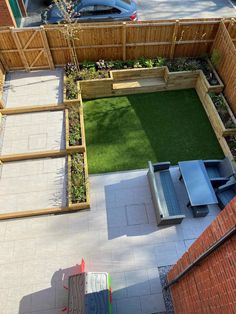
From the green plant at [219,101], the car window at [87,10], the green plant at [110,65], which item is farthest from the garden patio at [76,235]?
the car window at [87,10]

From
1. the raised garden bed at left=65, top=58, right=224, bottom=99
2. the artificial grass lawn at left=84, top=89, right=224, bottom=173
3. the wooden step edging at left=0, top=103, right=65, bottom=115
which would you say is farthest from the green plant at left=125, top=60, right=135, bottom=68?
the wooden step edging at left=0, top=103, right=65, bottom=115

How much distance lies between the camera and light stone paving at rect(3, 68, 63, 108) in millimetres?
11508

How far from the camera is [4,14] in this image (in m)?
11.9

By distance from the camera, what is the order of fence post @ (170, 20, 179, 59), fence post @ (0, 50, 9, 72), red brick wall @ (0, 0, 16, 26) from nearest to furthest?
fence post @ (170, 20, 179, 59) → red brick wall @ (0, 0, 16, 26) → fence post @ (0, 50, 9, 72)

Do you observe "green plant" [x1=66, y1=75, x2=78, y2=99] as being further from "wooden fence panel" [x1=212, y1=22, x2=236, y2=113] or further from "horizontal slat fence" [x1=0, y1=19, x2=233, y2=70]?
"wooden fence panel" [x1=212, y1=22, x2=236, y2=113]

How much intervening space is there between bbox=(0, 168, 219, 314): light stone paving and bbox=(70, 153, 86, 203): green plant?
486mm

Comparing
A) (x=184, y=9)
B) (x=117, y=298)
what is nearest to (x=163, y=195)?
(x=117, y=298)

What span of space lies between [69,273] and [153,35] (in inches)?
389

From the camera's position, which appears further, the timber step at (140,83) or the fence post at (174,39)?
the timber step at (140,83)

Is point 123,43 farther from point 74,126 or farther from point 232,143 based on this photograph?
point 232,143

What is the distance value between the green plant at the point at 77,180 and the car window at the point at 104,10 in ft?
26.5

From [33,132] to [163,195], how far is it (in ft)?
18.4

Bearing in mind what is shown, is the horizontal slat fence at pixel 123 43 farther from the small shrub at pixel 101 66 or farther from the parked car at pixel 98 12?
the parked car at pixel 98 12

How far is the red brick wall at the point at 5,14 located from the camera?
11.6 m
